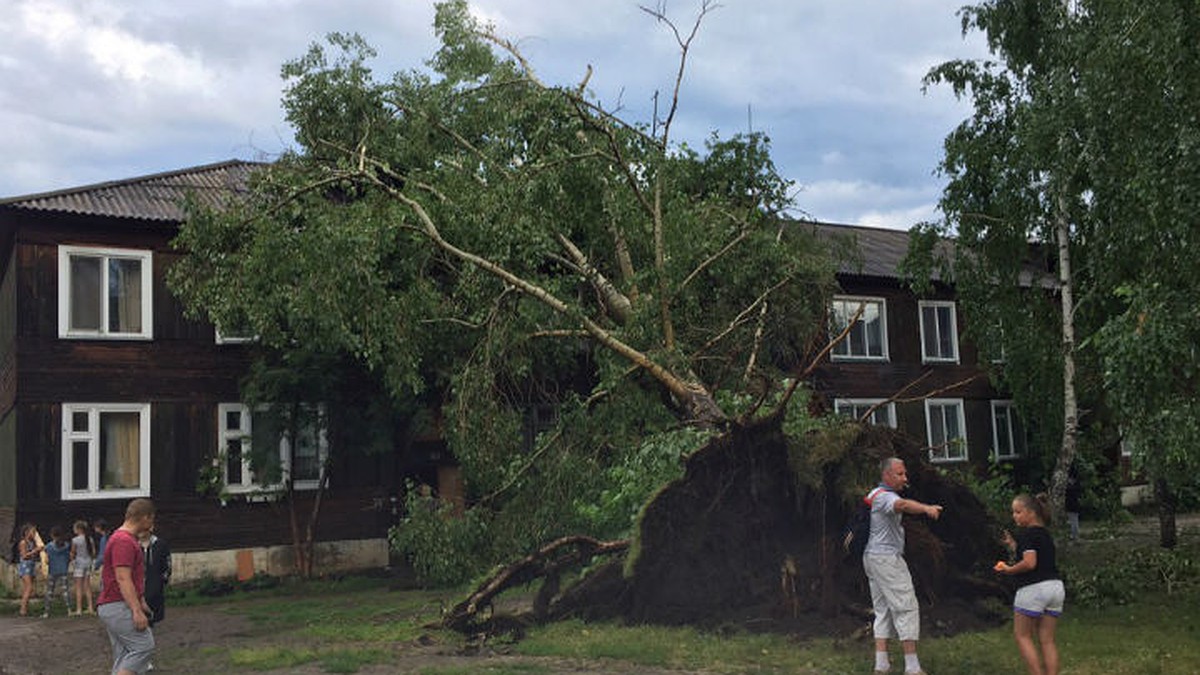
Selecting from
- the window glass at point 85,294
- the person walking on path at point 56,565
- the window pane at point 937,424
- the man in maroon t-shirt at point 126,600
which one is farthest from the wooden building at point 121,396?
the window pane at point 937,424

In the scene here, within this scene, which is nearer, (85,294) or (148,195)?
(85,294)

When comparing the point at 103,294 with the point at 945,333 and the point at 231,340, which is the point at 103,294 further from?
the point at 945,333

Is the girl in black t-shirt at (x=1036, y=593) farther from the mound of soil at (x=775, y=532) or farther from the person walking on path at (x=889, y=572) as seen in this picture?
the mound of soil at (x=775, y=532)

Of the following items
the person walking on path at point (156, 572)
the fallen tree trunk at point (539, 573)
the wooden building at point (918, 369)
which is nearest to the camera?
the person walking on path at point (156, 572)

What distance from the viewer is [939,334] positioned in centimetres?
2856

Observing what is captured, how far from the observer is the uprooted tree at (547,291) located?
1205cm

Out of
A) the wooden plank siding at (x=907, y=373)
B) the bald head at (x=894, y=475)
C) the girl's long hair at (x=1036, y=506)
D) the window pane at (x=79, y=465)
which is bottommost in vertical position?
the girl's long hair at (x=1036, y=506)

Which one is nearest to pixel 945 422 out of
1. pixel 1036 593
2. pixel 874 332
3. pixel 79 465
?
pixel 874 332

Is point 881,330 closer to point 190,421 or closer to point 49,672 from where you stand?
point 190,421

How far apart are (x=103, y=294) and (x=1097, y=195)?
15.6m

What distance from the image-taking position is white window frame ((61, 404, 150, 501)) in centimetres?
1792

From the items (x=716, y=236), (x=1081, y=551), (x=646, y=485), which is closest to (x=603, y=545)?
(x=646, y=485)

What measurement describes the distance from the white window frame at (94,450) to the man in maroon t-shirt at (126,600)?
11.6 metres

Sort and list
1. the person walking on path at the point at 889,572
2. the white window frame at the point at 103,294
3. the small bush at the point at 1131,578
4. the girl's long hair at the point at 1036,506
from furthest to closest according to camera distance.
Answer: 1. the white window frame at the point at 103,294
2. the small bush at the point at 1131,578
3. the person walking on path at the point at 889,572
4. the girl's long hair at the point at 1036,506
